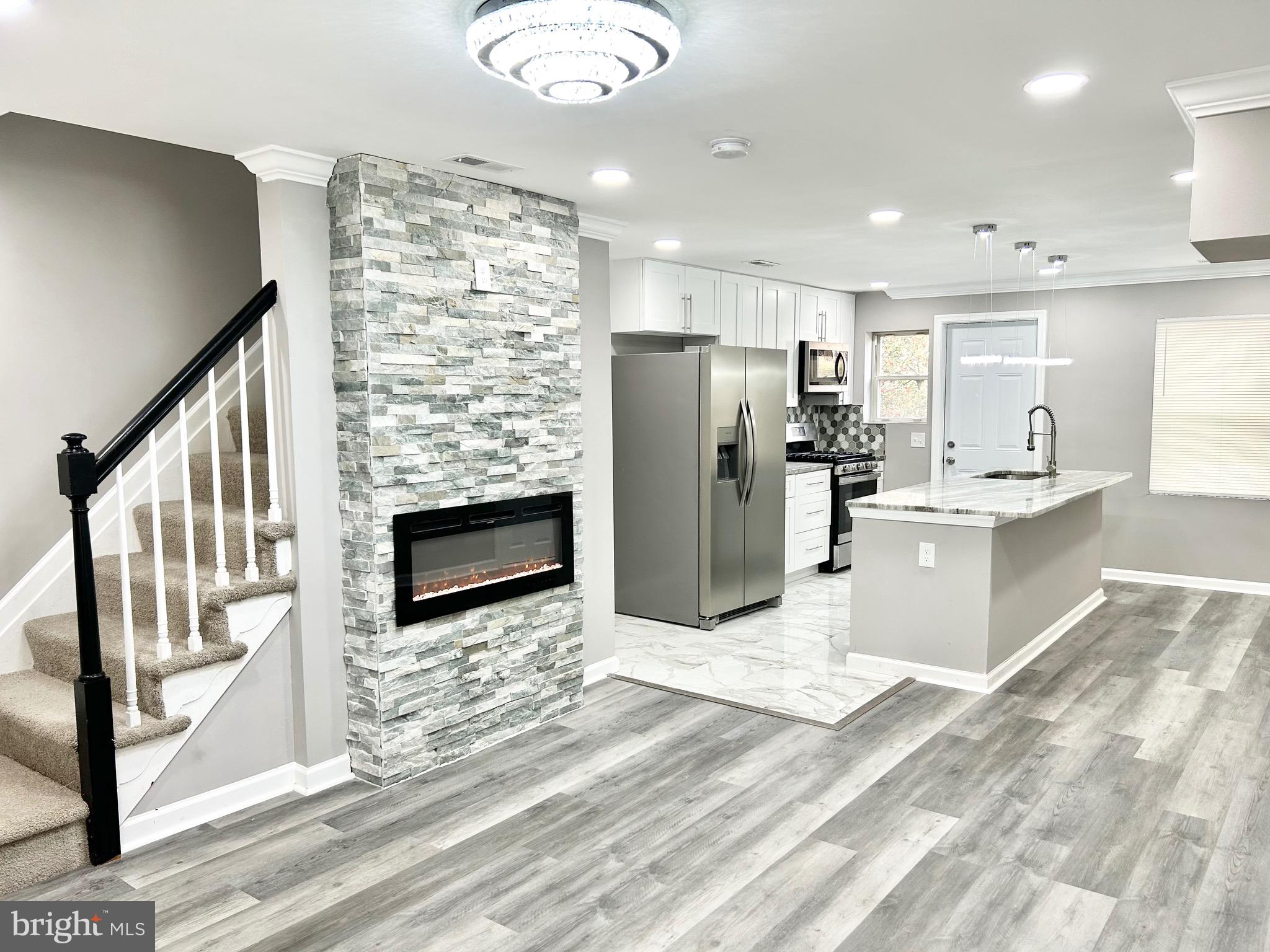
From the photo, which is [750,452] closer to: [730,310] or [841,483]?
[730,310]

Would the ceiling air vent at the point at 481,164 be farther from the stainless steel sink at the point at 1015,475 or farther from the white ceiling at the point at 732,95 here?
the stainless steel sink at the point at 1015,475

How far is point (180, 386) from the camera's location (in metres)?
2.90

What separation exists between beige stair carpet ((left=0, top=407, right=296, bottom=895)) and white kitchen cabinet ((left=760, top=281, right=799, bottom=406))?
401cm

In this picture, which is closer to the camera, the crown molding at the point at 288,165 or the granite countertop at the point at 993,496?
the crown molding at the point at 288,165

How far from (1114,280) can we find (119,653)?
21.2ft

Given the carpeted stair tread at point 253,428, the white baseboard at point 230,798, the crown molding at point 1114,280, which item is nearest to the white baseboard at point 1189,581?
the crown molding at point 1114,280

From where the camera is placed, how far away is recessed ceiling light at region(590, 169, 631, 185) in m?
3.38

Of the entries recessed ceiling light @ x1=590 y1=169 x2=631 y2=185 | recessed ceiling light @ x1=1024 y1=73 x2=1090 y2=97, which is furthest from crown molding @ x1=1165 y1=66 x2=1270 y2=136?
recessed ceiling light @ x1=590 y1=169 x2=631 y2=185

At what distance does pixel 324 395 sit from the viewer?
323 cm

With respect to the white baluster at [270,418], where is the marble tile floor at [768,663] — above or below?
below

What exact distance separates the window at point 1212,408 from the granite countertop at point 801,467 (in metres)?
2.33

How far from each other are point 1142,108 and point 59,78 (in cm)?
299

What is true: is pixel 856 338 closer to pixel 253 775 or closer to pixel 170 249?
pixel 170 249

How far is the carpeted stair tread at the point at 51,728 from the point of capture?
2791 mm
